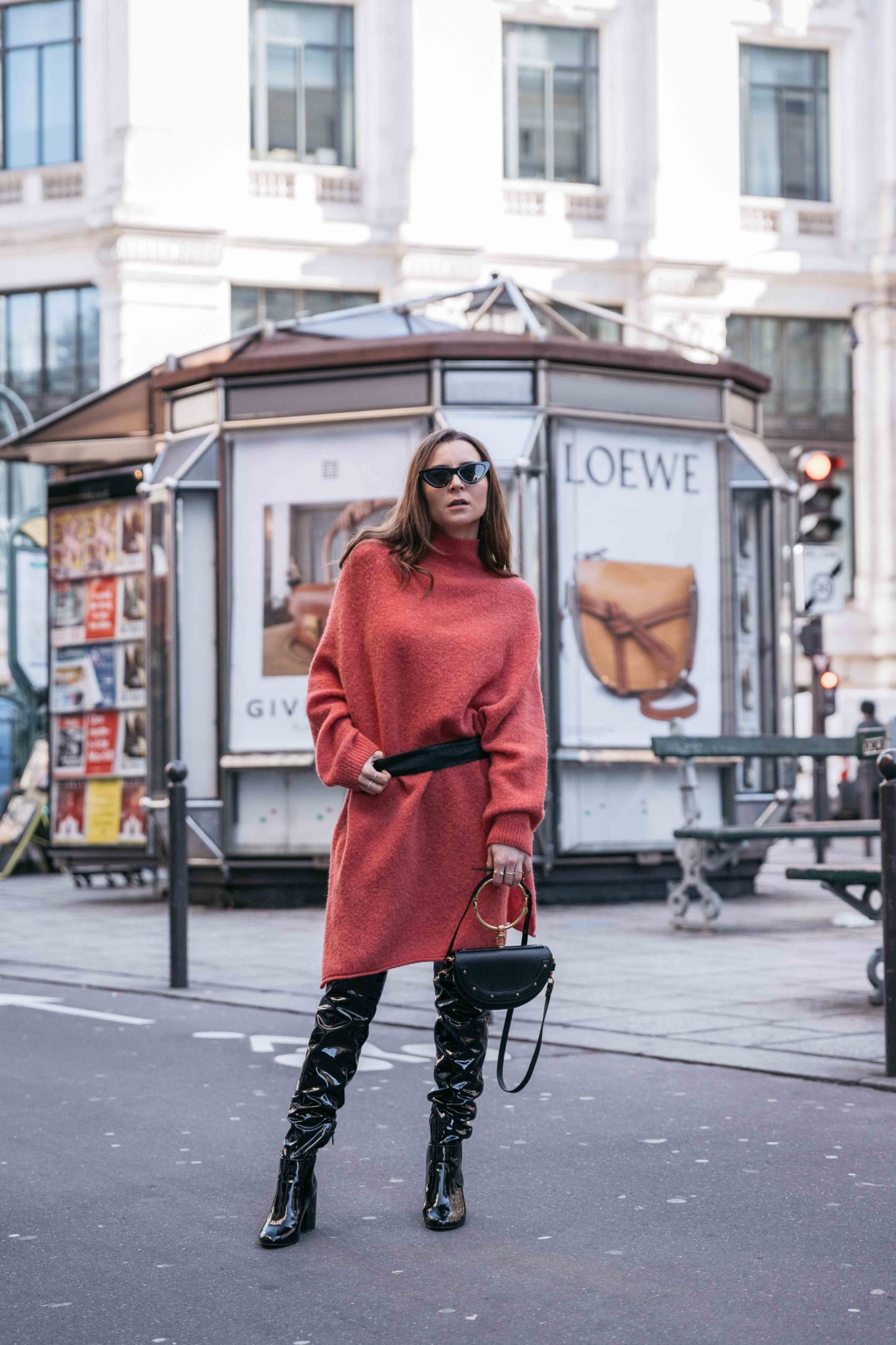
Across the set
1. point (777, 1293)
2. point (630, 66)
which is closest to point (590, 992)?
point (777, 1293)

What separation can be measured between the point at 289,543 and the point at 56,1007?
5.41m

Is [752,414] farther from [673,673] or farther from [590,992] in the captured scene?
[590,992]

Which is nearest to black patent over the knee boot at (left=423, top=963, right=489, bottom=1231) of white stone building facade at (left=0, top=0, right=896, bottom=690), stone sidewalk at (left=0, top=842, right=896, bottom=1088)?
stone sidewalk at (left=0, top=842, right=896, bottom=1088)

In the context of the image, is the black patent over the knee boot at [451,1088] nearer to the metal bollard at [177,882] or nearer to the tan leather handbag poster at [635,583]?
the metal bollard at [177,882]

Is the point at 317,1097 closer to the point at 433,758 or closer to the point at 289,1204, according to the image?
the point at 289,1204

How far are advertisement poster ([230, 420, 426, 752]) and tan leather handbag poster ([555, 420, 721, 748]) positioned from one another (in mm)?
1276

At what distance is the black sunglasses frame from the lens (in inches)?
172

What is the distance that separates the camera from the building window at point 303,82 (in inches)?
1156

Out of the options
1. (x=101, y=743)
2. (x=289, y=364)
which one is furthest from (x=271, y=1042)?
(x=101, y=743)

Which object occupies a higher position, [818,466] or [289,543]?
[818,466]

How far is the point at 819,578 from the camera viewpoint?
638 inches

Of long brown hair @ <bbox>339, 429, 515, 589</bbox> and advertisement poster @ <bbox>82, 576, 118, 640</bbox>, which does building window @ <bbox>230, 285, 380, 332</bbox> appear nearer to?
advertisement poster @ <bbox>82, 576, 118, 640</bbox>

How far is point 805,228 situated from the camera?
32.4 metres

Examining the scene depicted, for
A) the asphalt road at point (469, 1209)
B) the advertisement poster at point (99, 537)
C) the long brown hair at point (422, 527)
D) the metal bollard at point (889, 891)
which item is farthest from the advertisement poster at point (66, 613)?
the long brown hair at point (422, 527)
